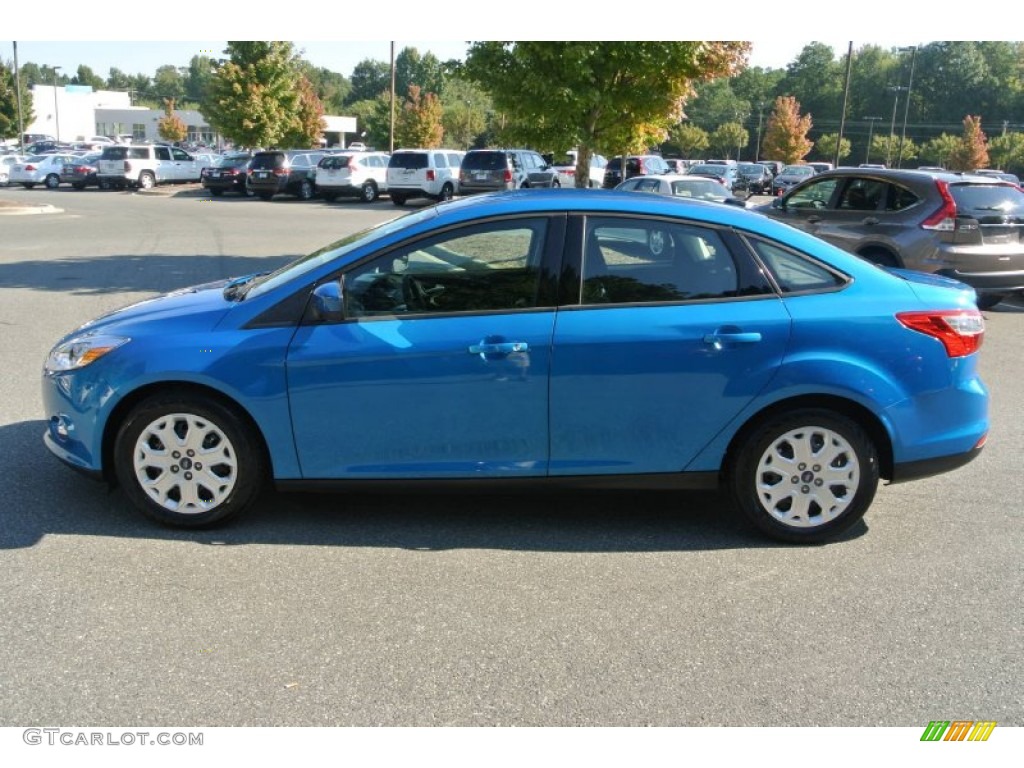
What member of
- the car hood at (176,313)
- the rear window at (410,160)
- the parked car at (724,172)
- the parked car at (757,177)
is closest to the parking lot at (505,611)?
the car hood at (176,313)

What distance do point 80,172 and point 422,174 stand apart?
16551 mm

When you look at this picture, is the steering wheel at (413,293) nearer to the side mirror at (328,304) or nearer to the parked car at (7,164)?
the side mirror at (328,304)

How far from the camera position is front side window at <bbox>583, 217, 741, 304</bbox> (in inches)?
170

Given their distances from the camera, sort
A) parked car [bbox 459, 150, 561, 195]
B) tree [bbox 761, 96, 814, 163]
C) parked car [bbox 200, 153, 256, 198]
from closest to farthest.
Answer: parked car [bbox 459, 150, 561, 195], parked car [bbox 200, 153, 256, 198], tree [bbox 761, 96, 814, 163]

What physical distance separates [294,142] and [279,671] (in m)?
43.9

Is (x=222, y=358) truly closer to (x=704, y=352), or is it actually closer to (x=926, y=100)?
(x=704, y=352)

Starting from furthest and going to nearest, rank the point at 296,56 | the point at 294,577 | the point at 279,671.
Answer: the point at 296,56 → the point at 294,577 → the point at 279,671

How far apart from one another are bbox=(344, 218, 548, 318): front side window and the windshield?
7.3 inches

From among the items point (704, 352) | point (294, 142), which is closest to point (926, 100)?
point (294, 142)

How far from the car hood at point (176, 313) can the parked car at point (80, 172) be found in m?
36.5

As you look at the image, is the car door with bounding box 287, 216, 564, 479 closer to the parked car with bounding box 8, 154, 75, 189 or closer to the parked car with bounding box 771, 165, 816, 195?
the parked car with bounding box 771, 165, 816, 195

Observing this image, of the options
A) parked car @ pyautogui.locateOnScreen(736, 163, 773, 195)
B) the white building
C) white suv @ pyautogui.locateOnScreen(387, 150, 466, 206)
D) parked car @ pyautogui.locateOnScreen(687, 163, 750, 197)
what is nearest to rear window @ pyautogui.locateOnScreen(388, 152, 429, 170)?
white suv @ pyautogui.locateOnScreen(387, 150, 466, 206)

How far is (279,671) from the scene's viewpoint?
324cm

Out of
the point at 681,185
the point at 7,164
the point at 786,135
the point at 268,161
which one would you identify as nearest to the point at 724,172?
the point at 268,161
